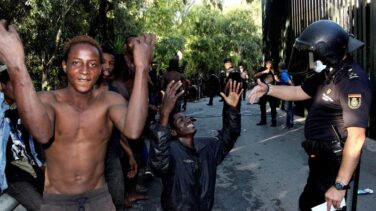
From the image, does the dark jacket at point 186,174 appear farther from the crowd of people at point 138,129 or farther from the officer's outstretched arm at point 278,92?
the officer's outstretched arm at point 278,92

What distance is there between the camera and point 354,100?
2.91m

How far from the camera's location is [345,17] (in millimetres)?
9773

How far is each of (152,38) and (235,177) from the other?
4.38 m

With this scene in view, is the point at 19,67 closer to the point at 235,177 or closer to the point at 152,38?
the point at 152,38

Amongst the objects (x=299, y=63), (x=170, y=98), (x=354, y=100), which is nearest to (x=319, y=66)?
(x=354, y=100)

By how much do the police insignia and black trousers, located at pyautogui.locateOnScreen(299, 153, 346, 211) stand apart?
0.44 metres

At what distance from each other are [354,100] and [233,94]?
83cm

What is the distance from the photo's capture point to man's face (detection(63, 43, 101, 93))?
2539 millimetres

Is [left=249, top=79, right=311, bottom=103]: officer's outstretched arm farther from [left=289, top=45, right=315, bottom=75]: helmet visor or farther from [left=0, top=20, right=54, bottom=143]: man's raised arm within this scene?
[left=0, top=20, right=54, bottom=143]: man's raised arm

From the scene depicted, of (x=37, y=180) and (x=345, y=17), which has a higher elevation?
(x=345, y=17)

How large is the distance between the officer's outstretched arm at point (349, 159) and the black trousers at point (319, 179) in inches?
10.1

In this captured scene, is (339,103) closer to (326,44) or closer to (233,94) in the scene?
(326,44)

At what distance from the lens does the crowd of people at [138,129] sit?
241 centimetres

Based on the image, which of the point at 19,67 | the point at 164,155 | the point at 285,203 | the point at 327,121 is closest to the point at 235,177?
the point at 285,203
